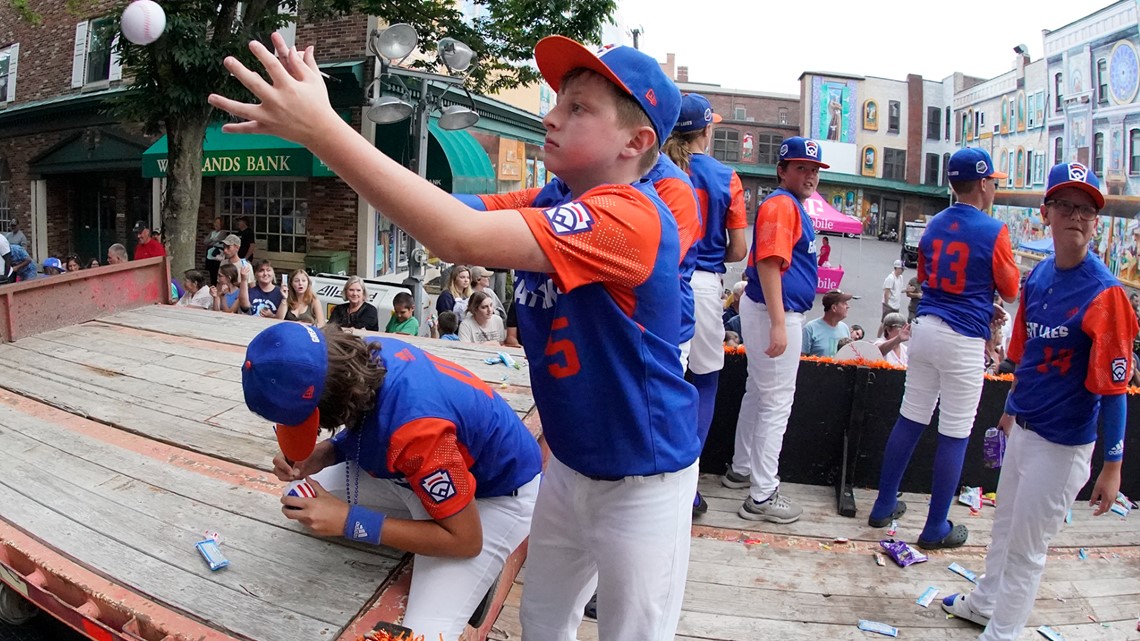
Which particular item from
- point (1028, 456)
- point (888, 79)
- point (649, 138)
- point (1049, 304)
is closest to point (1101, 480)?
point (1028, 456)

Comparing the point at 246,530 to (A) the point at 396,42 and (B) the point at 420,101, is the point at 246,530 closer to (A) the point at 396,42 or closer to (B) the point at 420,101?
(A) the point at 396,42

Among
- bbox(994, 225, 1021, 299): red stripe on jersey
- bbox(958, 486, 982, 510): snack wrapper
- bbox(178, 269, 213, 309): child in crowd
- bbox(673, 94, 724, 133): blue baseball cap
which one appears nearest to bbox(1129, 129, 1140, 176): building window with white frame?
bbox(958, 486, 982, 510): snack wrapper

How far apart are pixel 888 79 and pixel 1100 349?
54781 millimetres

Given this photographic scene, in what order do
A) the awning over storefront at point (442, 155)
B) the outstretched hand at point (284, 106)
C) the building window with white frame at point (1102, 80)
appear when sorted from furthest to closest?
the building window with white frame at point (1102, 80) → the awning over storefront at point (442, 155) → the outstretched hand at point (284, 106)

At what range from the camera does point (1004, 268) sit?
3.86 meters

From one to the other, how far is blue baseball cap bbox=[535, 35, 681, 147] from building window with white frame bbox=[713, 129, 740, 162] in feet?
179

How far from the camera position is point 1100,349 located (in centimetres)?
294

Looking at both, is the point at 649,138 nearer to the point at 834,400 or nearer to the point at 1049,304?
the point at 1049,304

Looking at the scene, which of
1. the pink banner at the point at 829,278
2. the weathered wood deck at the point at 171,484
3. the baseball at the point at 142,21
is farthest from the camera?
the pink banner at the point at 829,278

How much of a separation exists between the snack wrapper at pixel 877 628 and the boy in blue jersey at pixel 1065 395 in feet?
1.10

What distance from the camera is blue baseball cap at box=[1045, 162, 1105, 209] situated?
3049 millimetres

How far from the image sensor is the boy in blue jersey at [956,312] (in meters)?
3.89

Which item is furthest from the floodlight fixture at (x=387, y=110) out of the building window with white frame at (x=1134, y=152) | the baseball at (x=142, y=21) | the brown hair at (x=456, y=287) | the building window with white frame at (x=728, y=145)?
the building window with white frame at (x=728, y=145)

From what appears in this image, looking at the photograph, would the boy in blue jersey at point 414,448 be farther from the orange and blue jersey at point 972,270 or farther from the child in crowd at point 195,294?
the child in crowd at point 195,294
